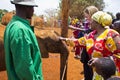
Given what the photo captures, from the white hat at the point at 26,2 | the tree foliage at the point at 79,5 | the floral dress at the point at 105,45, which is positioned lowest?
the tree foliage at the point at 79,5

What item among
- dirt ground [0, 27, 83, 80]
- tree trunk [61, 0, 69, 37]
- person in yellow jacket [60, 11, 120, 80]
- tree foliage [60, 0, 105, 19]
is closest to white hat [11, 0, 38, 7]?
person in yellow jacket [60, 11, 120, 80]

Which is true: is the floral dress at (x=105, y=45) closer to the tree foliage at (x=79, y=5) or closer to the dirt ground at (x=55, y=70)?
the dirt ground at (x=55, y=70)

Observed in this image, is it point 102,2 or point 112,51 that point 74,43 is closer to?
point 112,51

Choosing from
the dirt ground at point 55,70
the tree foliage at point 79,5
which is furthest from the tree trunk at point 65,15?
the tree foliage at point 79,5

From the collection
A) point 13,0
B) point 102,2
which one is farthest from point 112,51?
point 102,2

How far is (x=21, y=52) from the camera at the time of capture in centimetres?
395

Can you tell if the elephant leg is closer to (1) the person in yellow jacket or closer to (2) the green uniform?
(1) the person in yellow jacket

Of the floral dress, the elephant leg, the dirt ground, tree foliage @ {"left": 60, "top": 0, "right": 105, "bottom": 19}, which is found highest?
the floral dress

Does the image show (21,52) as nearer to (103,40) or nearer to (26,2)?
(26,2)

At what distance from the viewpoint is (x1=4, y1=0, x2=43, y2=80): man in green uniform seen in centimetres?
395

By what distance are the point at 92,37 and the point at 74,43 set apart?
725 millimetres

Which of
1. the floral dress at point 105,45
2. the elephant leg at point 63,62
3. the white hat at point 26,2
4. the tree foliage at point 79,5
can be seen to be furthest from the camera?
the tree foliage at point 79,5

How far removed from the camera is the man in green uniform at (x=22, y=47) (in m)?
3.95

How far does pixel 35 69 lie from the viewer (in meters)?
4.18
